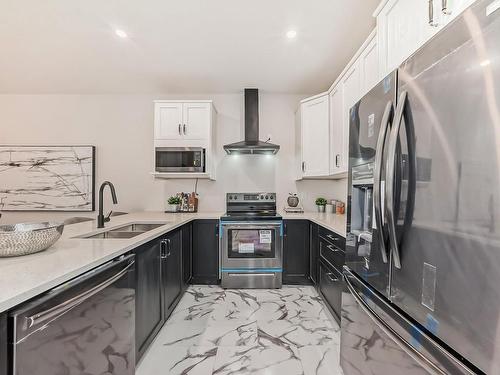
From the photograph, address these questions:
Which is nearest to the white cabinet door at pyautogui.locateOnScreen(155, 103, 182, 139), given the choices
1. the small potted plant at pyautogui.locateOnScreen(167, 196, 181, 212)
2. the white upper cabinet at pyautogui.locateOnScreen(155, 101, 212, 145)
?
the white upper cabinet at pyautogui.locateOnScreen(155, 101, 212, 145)

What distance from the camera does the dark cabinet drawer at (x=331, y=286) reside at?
211 centimetres

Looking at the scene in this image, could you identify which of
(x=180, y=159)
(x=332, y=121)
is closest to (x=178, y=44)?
(x=180, y=159)

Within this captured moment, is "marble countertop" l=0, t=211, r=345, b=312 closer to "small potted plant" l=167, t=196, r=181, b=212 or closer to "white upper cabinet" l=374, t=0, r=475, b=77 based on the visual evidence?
"white upper cabinet" l=374, t=0, r=475, b=77

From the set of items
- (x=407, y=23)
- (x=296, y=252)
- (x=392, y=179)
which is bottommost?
(x=296, y=252)

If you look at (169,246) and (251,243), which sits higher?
(169,246)

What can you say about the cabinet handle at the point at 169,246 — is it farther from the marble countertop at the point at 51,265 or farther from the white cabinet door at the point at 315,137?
the white cabinet door at the point at 315,137

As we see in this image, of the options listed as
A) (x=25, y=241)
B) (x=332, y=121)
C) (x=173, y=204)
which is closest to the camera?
(x=25, y=241)

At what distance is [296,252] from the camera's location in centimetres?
315

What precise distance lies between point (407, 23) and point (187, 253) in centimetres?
274

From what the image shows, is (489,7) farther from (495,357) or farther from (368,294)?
(368,294)

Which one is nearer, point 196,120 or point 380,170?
point 380,170

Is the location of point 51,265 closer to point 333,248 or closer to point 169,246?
point 169,246

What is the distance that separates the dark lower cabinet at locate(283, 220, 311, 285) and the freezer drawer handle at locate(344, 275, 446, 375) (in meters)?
1.70

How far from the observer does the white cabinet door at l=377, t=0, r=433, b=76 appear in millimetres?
1271
